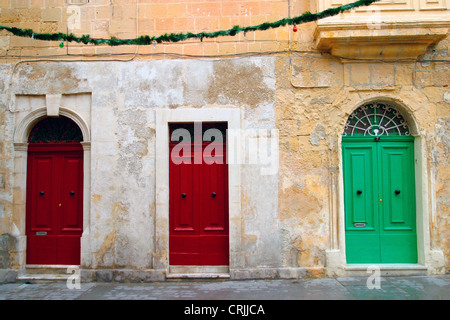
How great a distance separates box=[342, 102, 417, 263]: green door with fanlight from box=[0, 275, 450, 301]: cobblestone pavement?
0.50m

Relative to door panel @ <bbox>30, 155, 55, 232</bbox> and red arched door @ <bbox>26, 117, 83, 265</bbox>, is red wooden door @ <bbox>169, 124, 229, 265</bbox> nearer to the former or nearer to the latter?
red arched door @ <bbox>26, 117, 83, 265</bbox>

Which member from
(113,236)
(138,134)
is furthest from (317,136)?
(113,236)

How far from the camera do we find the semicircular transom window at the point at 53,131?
6594 mm

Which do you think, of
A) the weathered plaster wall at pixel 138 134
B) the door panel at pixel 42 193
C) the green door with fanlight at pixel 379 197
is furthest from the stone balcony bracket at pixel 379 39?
the door panel at pixel 42 193

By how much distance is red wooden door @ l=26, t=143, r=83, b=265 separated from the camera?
646 cm

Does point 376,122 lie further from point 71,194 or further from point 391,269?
point 71,194

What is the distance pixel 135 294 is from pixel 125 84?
3444 mm

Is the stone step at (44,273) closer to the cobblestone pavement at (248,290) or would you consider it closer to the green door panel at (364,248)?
the cobblestone pavement at (248,290)

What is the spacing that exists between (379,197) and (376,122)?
4.25 feet

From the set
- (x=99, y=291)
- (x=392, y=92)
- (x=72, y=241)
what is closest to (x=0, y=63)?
(x=72, y=241)

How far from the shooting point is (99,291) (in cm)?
567

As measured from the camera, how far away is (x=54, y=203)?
6527 mm

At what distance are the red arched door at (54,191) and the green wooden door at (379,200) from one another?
4726 millimetres

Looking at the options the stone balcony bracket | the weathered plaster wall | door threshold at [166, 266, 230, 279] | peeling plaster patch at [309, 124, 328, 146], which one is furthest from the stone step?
the stone balcony bracket
